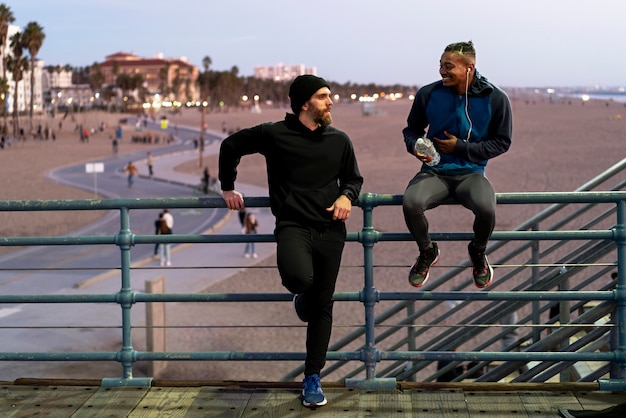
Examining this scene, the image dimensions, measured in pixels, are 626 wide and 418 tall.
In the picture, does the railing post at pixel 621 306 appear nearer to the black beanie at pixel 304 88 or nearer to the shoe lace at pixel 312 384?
the shoe lace at pixel 312 384

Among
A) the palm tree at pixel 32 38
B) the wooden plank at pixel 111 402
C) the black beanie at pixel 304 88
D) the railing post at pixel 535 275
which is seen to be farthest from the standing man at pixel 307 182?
the palm tree at pixel 32 38

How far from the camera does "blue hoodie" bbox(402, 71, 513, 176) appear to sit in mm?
4996

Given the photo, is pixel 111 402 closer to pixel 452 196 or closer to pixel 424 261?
pixel 424 261

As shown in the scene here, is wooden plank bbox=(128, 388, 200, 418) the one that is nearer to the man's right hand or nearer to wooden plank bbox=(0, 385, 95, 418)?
wooden plank bbox=(0, 385, 95, 418)

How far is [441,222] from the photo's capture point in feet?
115

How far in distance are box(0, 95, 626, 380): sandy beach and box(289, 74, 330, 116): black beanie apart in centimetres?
115

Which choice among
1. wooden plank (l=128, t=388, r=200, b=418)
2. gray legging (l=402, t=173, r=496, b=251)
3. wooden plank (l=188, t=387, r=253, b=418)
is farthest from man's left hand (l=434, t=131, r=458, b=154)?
wooden plank (l=128, t=388, r=200, b=418)

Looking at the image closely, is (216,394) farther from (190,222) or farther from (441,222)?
(190,222)

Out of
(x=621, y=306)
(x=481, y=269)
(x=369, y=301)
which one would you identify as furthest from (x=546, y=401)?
(x=369, y=301)

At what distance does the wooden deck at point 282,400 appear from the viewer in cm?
500

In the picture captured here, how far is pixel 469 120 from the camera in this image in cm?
504

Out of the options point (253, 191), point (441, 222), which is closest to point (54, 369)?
point (441, 222)

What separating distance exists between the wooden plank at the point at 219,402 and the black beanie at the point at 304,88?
5.45ft

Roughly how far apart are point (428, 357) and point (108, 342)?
14.9 metres
